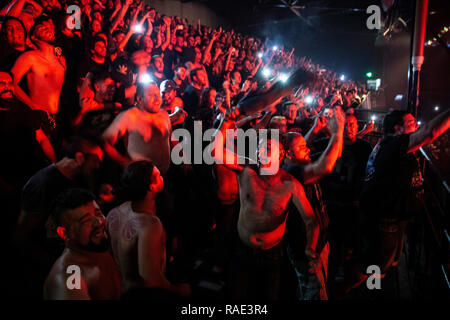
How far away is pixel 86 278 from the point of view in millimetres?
1739

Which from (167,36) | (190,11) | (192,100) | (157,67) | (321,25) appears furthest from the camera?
(321,25)

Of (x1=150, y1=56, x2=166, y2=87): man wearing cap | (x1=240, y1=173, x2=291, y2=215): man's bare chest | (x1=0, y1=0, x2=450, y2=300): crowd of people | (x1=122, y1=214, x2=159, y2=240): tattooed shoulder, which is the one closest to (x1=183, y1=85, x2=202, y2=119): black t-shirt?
(x1=0, y1=0, x2=450, y2=300): crowd of people

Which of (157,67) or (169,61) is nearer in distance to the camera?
(157,67)

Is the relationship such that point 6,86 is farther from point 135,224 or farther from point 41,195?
point 135,224

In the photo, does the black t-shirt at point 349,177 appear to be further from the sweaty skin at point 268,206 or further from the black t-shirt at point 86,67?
the black t-shirt at point 86,67

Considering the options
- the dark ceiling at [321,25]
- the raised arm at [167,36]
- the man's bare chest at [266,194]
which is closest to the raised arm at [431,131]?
the man's bare chest at [266,194]

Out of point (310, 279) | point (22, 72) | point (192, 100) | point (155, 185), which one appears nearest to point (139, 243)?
point (155, 185)

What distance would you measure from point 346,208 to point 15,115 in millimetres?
4364

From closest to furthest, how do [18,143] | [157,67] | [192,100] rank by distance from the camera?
[18,143], [157,67], [192,100]

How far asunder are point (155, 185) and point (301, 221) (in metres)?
1.35

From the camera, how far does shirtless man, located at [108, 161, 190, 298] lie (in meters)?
1.93

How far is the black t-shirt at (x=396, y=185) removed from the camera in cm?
340

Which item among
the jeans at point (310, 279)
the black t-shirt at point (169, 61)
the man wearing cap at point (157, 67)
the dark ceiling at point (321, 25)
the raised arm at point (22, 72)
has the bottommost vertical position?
the jeans at point (310, 279)

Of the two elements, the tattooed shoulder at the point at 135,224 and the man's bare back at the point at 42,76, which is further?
the man's bare back at the point at 42,76
